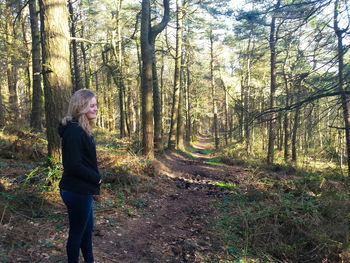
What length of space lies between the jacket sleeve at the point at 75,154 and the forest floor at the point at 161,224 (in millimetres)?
1462

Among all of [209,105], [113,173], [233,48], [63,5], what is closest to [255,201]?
[113,173]

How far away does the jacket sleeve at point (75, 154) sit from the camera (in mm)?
2281

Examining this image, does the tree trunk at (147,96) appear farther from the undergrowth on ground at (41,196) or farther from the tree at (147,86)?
the undergrowth on ground at (41,196)

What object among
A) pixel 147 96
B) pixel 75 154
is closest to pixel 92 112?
→ pixel 75 154

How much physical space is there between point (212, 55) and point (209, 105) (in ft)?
40.8

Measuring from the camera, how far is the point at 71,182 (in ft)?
7.68

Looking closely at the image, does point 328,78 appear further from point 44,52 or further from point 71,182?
point 44,52

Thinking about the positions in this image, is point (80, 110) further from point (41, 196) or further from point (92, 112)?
point (41, 196)

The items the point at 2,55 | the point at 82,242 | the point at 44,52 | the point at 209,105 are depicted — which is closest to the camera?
the point at 82,242

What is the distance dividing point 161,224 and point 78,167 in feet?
9.86

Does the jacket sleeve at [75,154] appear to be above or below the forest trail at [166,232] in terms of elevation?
above

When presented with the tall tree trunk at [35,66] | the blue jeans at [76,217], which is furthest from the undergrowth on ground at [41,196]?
Result: the tall tree trunk at [35,66]

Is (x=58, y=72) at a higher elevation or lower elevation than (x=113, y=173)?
higher

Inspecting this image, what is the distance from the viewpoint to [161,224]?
4.70 meters
